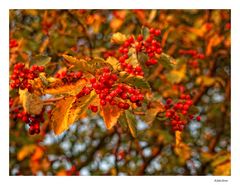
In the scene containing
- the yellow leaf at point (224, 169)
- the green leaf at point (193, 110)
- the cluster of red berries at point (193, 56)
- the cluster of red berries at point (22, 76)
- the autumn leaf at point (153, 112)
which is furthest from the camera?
the cluster of red berries at point (193, 56)

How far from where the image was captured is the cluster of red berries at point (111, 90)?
6.85ft

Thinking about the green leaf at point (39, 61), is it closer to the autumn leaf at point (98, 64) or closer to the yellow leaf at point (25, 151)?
the autumn leaf at point (98, 64)

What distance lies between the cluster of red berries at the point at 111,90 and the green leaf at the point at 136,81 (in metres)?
0.04

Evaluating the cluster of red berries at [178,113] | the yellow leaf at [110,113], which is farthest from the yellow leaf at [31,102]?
the cluster of red berries at [178,113]

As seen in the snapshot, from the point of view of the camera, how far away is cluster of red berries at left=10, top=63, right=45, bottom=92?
230cm

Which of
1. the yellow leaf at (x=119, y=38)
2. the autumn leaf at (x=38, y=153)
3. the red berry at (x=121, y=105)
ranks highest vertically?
the yellow leaf at (x=119, y=38)

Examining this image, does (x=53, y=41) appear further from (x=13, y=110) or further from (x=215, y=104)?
(x=215, y=104)

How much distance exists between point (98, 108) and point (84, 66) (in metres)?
0.31

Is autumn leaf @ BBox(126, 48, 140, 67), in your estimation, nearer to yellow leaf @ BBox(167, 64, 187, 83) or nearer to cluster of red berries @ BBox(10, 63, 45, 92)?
cluster of red berries @ BBox(10, 63, 45, 92)

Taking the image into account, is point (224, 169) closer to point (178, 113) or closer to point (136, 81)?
point (178, 113)

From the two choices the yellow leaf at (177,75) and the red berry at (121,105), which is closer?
the red berry at (121,105)

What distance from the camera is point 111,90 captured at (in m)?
2.13

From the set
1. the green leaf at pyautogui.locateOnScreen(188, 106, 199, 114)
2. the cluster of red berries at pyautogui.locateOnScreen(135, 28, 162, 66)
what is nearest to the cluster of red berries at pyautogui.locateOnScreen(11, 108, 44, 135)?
the cluster of red berries at pyautogui.locateOnScreen(135, 28, 162, 66)
